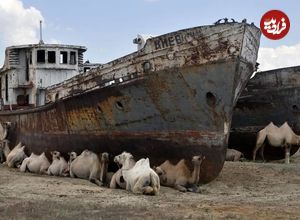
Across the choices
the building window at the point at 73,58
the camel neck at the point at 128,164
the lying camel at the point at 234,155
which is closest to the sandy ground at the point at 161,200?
the camel neck at the point at 128,164

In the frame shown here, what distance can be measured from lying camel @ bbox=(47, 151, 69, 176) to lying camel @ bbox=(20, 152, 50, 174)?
0.29m

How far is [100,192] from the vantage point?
921 cm

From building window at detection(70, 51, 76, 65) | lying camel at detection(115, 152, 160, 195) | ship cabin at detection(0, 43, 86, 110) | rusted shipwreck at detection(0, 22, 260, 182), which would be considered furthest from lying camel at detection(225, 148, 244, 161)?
building window at detection(70, 51, 76, 65)

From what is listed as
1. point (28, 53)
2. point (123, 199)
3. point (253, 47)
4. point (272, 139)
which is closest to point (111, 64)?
point (253, 47)

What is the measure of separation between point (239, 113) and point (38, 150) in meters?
6.10

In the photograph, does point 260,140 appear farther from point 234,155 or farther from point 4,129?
point 4,129

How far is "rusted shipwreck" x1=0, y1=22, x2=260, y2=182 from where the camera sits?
10148 millimetres

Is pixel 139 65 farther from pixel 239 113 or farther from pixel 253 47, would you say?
pixel 239 113

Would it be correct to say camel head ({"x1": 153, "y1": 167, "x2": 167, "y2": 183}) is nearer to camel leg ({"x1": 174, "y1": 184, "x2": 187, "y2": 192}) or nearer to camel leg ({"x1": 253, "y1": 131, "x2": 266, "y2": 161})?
camel leg ({"x1": 174, "y1": 184, "x2": 187, "y2": 192})

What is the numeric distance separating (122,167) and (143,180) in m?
1.17

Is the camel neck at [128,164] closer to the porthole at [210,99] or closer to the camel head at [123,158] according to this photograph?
the camel head at [123,158]

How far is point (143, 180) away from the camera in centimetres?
918

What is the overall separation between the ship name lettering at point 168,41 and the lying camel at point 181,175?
225 centimetres

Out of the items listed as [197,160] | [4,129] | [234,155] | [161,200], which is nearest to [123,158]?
[197,160]
